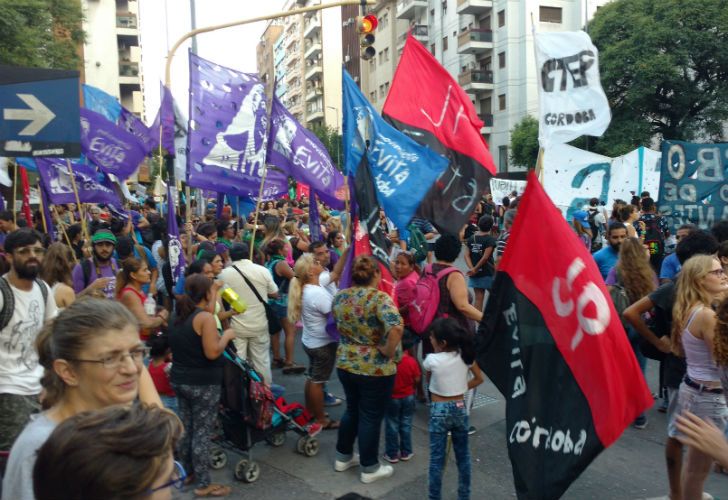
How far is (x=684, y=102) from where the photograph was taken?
30.7 m

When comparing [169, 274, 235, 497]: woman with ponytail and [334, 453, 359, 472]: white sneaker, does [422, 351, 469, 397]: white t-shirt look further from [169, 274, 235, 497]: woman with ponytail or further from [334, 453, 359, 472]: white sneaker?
[169, 274, 235, 497]: woman with ponytail

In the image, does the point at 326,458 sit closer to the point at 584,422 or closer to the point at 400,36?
the point at 584,422

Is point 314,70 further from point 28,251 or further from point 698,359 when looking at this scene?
point 698,359

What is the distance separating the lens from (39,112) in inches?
194

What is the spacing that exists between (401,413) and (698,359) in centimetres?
216

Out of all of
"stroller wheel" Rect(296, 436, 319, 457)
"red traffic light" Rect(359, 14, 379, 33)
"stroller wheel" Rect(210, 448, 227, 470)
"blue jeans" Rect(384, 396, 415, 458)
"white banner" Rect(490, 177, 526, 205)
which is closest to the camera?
"blue jeans" Rect(384, 396, 415, 458)

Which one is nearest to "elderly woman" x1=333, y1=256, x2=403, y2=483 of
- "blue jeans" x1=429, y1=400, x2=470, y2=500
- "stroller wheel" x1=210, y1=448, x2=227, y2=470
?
"blue jeans" x1=429, y1=400, x2=470, y2=500

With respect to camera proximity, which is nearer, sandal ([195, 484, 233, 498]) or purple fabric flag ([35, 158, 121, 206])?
sandal ([195, 484, 233, 498])

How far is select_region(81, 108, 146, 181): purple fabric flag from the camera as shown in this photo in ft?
27.2

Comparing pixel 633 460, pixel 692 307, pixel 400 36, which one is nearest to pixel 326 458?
pixel 633 460

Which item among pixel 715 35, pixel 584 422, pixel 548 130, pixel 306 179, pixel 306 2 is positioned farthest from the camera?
pixel 306 2

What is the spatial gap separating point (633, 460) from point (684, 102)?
30186 mm

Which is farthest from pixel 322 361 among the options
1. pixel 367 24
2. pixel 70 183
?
pixel 367 24

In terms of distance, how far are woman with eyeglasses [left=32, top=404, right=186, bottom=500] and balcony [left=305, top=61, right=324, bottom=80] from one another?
7452 centimetres
